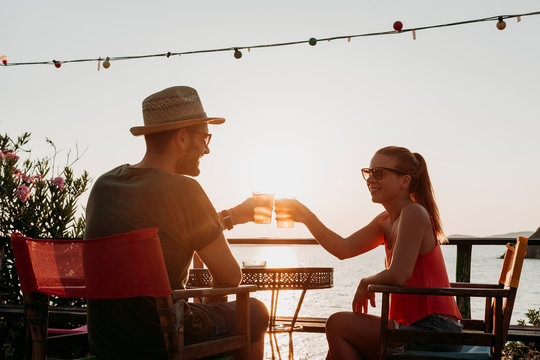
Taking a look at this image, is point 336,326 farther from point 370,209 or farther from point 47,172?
point 47,172

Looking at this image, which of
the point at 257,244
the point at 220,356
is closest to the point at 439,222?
the point at 220,356

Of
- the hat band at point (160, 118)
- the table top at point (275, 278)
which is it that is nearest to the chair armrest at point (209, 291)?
the hat band at point (160, 118)

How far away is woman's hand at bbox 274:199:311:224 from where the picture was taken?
323 cm

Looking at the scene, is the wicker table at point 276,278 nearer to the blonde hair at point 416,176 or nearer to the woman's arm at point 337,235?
the woman's arm at point 337,235

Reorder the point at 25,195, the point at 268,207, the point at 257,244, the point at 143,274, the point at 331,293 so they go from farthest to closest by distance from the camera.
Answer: the point at 331,293 → the point at 25,195 → the point at 257,244 → the point at 268,207 → the point at 143,274

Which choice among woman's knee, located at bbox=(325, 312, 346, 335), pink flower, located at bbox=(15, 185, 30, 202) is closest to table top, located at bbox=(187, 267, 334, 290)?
woman's knee, located at bbox=(325, 312, 346, 335)

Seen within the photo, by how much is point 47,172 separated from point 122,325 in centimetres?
518

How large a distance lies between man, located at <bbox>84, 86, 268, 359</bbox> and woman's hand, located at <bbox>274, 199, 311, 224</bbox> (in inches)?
37.3

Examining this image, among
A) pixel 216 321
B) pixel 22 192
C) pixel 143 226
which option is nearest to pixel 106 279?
pixel 143 226

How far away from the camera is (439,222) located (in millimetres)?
2766

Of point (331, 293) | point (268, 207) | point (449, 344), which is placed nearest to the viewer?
point (449, 344)

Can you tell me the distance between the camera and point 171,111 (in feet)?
8.09

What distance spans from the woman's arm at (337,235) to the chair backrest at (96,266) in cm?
139

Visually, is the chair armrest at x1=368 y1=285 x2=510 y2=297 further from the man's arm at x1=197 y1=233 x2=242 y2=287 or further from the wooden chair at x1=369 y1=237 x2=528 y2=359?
the man's arm at x1=197 y1=233 x2=242 y2=287
